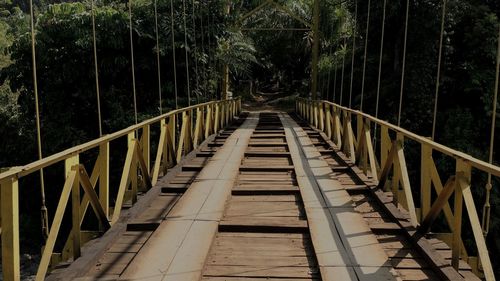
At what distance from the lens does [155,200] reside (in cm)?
439

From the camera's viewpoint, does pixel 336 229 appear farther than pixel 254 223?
No

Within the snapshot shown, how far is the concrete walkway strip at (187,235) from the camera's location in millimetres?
2807

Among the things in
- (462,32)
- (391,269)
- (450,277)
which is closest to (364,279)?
(391,269)

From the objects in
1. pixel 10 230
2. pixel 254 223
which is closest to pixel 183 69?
pixel 254 223

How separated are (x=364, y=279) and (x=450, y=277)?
1.45 ft

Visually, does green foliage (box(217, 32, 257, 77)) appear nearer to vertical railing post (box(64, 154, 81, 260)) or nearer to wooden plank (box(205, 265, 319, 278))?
vertical railing post (box(64, 154, 81, 260))

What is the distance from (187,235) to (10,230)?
1.37m

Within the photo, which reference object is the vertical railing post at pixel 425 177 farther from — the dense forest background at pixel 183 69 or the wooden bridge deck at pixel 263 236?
the dense forest background at pixel 183 69

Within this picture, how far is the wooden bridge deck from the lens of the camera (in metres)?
2.85

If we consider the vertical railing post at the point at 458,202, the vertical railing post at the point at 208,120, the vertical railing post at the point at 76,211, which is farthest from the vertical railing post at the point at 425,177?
the vertical railing post at the point at 208,120

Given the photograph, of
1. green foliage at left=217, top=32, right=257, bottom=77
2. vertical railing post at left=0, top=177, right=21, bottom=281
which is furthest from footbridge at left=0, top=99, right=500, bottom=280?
green foliage at left=217, top=32, right=257, bottom=77

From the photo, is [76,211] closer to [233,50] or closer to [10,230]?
[10,230]

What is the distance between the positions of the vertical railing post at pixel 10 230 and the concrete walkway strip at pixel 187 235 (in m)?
0.67

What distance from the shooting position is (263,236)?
3494mm
